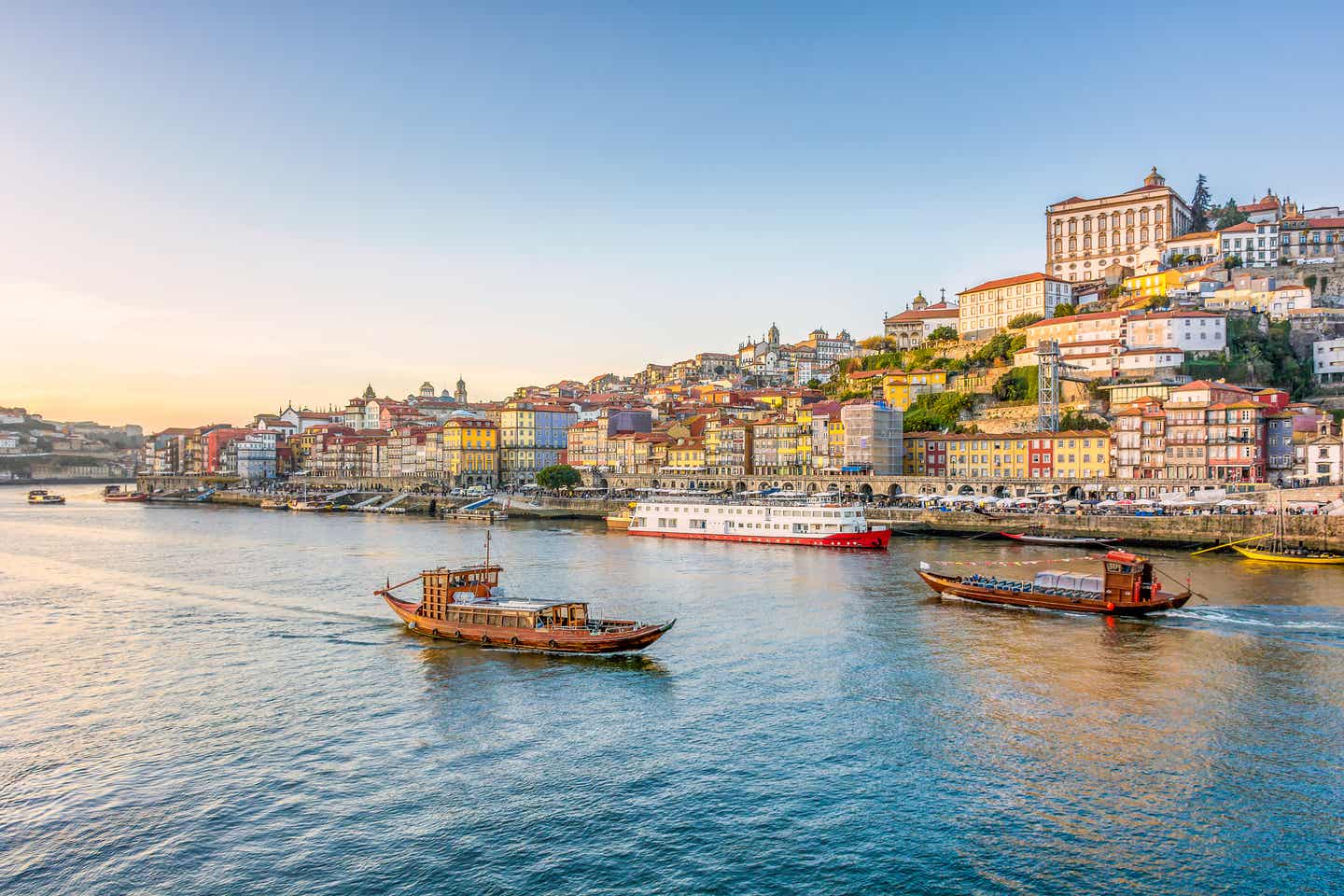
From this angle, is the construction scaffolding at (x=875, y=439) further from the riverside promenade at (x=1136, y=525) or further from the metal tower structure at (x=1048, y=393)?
the metal tower structure at (x=1048, y=393)

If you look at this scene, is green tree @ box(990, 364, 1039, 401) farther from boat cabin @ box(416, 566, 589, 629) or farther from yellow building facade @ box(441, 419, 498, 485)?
boat cabin @ box(416, 566, 589, 629)

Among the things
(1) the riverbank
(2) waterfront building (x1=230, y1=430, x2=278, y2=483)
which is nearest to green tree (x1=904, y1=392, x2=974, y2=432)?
(1) the riverbank

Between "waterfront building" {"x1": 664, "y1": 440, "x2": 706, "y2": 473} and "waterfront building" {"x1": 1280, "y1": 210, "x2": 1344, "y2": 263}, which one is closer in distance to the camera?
"waterfront building" {"x1": 1280, "y1": 210, "x2": 1344, "y2": 263}

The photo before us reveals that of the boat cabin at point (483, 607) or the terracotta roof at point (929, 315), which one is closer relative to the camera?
the boat cabin at point (483, 607)

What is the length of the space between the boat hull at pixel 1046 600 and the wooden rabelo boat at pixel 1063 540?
1608 centimetres

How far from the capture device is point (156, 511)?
81250mm

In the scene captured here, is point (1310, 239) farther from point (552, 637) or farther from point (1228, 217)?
point (552, 637)


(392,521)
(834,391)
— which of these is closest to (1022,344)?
(834,391)

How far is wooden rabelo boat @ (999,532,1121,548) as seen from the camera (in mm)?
45312

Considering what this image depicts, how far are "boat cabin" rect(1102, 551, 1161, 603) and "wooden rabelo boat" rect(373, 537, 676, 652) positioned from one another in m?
13.9

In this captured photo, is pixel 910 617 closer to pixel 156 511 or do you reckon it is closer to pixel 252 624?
pixel 252 624

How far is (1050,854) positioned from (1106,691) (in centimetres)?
812

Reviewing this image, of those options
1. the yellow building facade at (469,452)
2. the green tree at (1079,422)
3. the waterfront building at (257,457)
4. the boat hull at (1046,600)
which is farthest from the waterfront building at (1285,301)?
the waterfront building at (257,457)

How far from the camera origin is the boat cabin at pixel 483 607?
23.1 m
